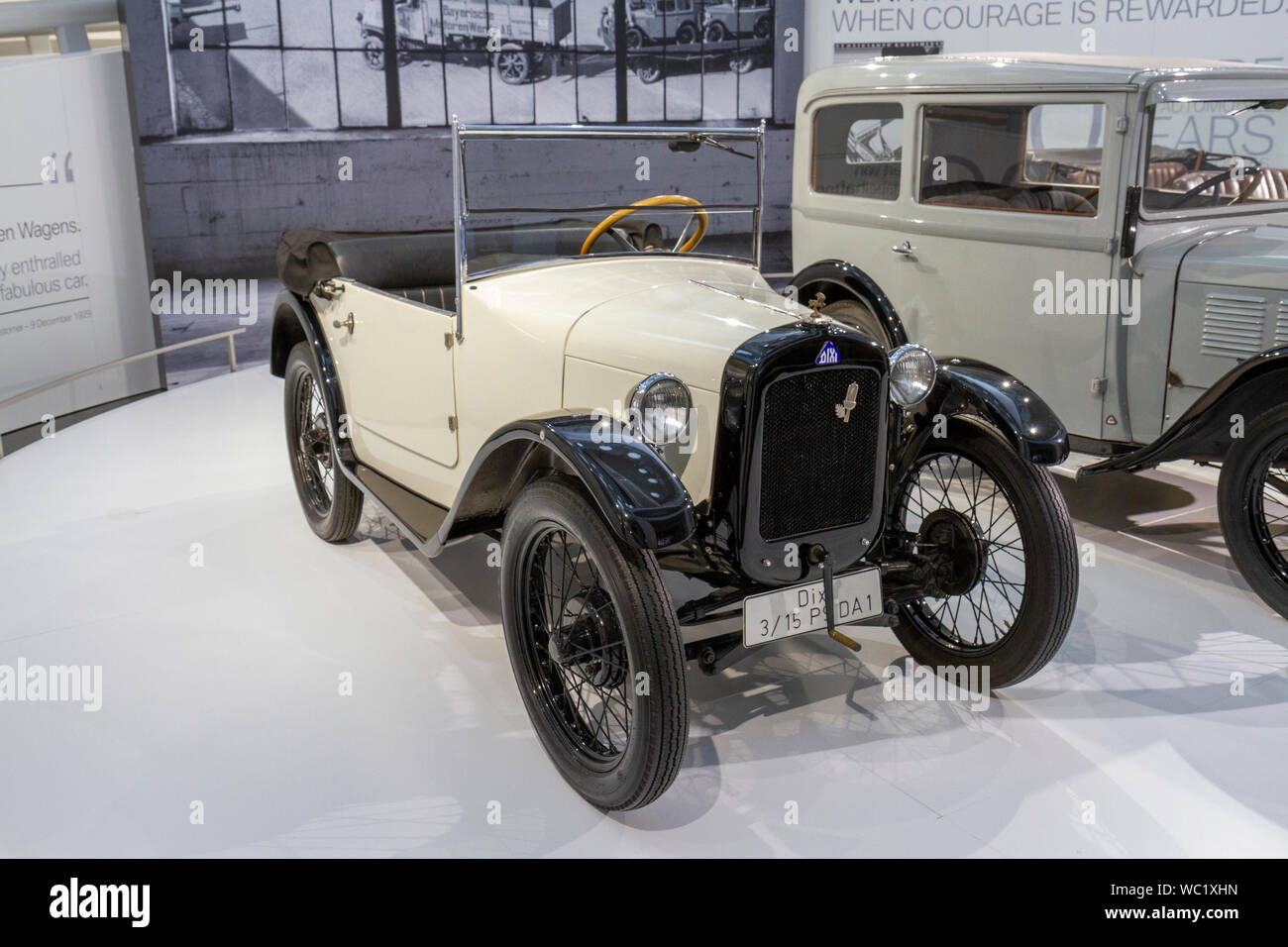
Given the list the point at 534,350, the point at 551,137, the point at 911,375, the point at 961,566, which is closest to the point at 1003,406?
the point at 911,375

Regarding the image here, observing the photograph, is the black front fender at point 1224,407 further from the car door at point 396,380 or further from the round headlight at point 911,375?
the car door at point 396,380

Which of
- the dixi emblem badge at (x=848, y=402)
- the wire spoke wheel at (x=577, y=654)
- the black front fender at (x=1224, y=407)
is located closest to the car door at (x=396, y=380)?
the wire spoke wheel at (x=577, y=654)

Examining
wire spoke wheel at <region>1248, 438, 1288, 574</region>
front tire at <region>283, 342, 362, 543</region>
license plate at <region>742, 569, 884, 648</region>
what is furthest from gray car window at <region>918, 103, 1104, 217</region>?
front tire at <region>283, 342, 362, 543</region>

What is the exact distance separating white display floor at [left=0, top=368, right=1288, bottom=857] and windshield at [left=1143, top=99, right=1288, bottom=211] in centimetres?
128

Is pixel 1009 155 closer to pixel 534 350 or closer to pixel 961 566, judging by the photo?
pixel 961 566

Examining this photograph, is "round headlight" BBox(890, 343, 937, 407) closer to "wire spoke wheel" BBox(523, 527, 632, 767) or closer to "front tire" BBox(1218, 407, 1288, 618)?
"wire spoke wheel" BBox(523, 527, 632, 767)

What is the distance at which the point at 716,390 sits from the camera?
8.63 feet

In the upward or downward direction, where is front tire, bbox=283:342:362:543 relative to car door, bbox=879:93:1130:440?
downward

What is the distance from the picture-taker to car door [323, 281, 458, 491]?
11.4 feet

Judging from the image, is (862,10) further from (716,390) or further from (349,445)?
(716,390)
